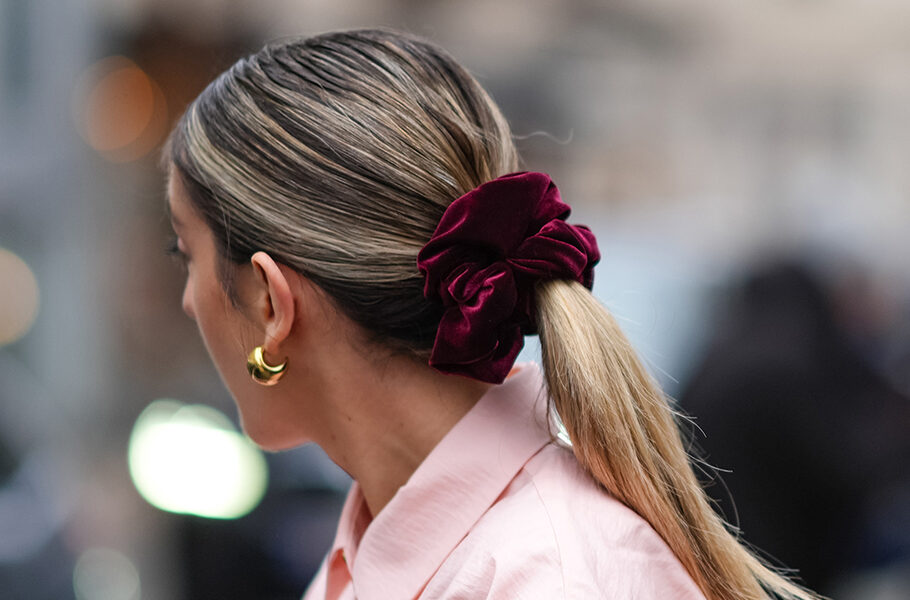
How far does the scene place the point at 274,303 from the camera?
128 centimetres

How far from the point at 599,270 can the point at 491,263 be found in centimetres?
446

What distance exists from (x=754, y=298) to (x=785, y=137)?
7747 millimetres

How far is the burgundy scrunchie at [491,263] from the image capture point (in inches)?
46.1

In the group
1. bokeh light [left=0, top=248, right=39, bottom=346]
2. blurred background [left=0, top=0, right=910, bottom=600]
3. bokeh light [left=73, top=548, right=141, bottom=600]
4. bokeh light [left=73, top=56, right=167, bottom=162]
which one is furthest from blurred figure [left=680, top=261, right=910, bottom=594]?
bokeh light [left=73, top=56, right=167, bottom=162]

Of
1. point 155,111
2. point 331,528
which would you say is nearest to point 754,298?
point 331,528

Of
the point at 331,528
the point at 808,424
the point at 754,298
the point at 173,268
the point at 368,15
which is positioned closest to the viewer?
the point at 808,424

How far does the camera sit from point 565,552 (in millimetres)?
1049

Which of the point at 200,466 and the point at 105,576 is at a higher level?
the point at 200,466

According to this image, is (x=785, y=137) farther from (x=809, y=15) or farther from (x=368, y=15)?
(x=368, y=15)

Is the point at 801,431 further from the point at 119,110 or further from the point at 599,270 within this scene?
the point at 119,110

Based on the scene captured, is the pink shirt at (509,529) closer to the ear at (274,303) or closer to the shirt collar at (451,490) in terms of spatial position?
the shirt collar at (451,490)

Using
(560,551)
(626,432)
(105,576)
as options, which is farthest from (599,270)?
(560,551)

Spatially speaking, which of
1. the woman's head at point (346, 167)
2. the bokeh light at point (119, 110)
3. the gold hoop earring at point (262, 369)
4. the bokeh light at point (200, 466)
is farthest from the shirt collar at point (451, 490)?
the bokeh light at point (119, 110)

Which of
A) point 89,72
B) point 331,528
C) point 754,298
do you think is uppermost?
point 754,298
